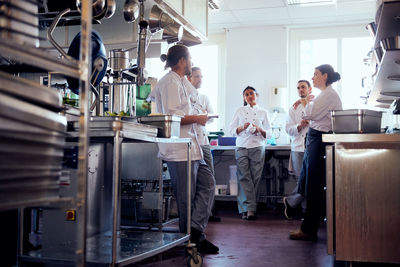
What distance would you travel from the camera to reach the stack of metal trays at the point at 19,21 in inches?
39.8

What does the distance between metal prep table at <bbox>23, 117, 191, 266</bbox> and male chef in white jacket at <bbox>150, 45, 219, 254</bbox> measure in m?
0.30

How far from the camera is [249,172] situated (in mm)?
5391

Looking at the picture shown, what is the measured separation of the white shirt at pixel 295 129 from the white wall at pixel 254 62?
135 cm

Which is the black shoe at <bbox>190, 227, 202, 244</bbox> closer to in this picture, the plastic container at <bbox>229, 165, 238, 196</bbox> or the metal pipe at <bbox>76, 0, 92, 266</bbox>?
the metal pipe at <bbox>76, 0, 92, 266</bbox>

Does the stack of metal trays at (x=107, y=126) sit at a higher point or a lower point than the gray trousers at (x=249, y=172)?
higher

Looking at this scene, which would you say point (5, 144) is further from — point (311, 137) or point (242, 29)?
point (242, 29)

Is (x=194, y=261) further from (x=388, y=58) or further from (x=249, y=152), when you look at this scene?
(x=249, y=152)

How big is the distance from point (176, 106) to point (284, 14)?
4.00 m

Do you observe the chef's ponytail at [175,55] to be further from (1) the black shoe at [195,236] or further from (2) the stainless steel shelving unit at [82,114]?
(2) the stainless steel shelving unit at [82,114]

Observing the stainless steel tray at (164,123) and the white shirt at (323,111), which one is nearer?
the stainless steel tray at (164,123)

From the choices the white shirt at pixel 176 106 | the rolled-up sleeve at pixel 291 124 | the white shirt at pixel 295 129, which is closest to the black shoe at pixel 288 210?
the white shirt at pixel 295 129

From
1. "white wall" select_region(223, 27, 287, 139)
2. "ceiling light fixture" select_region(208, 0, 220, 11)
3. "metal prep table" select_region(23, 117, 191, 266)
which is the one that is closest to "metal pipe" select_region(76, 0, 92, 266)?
"metal prep table" select_region(23, 117, 191, 266)

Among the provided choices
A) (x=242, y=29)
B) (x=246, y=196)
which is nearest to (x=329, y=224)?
(x=246, y=196)

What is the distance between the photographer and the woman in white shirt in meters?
5.30
